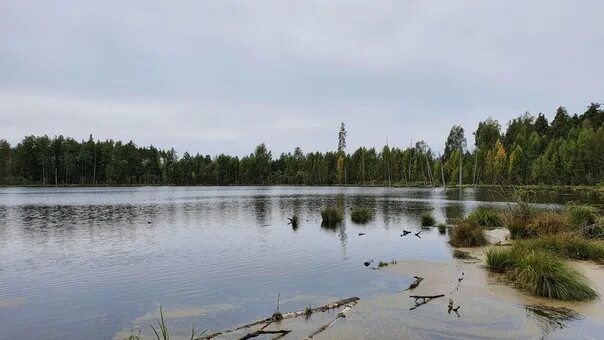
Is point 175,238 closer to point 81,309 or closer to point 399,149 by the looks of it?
point 81,309

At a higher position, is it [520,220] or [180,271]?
[520,220]

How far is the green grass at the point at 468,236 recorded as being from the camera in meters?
23.0

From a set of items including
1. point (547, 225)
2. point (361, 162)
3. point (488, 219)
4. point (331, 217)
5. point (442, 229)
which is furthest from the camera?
point (361, 162)

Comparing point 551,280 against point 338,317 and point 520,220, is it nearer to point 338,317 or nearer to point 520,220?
point 338,317

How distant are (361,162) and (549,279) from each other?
139m

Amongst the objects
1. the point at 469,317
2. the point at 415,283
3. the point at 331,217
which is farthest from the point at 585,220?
the point at 331,217

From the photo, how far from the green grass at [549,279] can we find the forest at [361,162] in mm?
85237

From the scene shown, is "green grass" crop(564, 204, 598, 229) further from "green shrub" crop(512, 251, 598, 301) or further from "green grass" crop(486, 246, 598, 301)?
"green shrub" crop(512, 251, 598, 301)

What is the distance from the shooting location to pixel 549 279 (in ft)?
42.4

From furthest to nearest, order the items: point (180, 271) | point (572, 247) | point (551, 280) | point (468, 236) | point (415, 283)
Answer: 1. point (468, 236)
2. point (180, 271)
3. point (572, 247)
4. point (415, 283)
5. point (551, 280)

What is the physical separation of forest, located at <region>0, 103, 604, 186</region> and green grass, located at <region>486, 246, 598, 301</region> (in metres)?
85.2

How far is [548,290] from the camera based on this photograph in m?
12.7

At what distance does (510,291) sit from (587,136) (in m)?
91.7

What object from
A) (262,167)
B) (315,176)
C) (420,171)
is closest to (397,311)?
(420,171)
